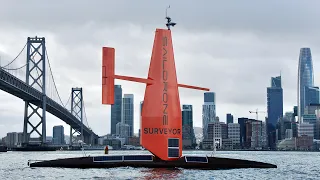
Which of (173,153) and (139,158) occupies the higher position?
(173,153)

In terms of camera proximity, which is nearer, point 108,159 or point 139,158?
point 139,158

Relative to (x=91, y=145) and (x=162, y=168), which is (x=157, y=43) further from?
(x=91, y=145)

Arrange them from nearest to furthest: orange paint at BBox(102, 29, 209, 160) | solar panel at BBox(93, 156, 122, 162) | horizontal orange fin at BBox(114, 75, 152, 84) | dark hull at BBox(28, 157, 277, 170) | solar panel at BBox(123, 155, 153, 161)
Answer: horizontal orange fin at BBox(114, 75, 152, 84) < orange paint at BBox(102, 29, 209, 160) < dark hull at BBox(28, 157, 277, 170) < solar panel at BBox(123, 155, 153, 161) < solar panel at BBox(93, 156, 122, 162)

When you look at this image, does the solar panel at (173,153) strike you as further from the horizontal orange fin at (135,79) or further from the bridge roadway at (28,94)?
the bridge roadway at (28,94)

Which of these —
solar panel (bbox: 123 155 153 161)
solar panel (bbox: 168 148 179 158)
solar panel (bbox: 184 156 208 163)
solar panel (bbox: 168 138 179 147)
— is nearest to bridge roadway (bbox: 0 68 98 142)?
solar panel (bbox: 123 155 153 161)

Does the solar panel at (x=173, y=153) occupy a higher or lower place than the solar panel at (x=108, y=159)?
higher

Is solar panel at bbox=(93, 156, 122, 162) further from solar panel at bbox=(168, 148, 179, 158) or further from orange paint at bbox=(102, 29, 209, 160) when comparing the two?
solar panel at bbox=(168, 148, 179, 158)

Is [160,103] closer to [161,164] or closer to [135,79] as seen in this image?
[135,79]

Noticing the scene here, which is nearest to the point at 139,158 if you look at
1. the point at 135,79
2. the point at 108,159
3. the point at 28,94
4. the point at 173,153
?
the point at 108,159

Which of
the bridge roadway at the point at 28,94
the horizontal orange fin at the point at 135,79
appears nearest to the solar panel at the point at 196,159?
the horizontal orange fin at the point at 135,79

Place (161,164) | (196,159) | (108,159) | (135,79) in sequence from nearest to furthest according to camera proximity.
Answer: (135,79)
(161,164)
(196,159)
(108,159)

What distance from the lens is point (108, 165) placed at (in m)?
38.4

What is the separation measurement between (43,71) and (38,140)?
16.7 m

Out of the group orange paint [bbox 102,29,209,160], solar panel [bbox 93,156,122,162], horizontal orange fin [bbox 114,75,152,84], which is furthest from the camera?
solar panel [bbox 93,156,122,162]
